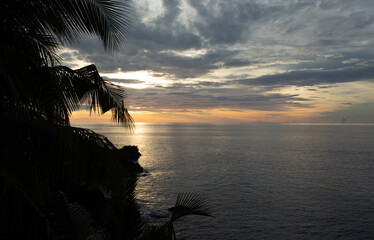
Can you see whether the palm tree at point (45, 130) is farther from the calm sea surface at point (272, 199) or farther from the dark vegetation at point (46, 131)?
the calm sea surface at point (272, 199)

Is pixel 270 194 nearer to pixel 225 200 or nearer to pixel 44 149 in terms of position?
pixel 225 200

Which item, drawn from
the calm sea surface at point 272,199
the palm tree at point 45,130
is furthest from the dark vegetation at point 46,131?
the calm sea surface at point 272,199

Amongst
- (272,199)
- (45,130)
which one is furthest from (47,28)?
(272,199)

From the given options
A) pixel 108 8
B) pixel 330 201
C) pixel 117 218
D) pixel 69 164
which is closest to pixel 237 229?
pixel 330 201

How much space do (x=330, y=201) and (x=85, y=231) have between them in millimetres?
32754

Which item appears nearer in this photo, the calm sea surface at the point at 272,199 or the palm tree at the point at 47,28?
the palm tree at the point at 47,28

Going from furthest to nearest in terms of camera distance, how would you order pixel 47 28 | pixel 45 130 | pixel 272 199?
pixel 272 199
pixel 47 28
pixel 45 130

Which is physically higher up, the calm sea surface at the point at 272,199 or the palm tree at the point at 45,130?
the palm tree at the point at 45,130

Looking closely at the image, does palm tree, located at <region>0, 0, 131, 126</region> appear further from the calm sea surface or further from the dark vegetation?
the calm sea surface

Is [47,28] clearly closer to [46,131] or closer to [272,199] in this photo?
[46,131]

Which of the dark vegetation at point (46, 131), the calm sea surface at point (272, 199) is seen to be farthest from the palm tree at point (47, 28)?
the calm sea surface at point (272, 199)

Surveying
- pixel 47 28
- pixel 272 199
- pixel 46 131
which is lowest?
pixel 272 199

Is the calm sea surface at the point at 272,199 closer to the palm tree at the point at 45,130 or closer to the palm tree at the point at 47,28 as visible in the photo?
the palm tree at the point at 45,130

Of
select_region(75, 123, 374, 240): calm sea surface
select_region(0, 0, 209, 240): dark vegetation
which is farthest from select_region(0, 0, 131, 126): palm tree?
select_region(75, 123, 374, 240): calm sea surface
